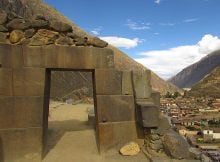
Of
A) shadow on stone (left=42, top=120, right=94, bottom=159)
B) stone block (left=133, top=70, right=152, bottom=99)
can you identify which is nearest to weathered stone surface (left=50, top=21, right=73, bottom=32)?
stone block (left=133, top=70, right=152, bottom=99)

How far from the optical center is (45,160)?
24.1ft

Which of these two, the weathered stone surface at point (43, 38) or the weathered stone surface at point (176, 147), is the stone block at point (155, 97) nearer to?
the weathered stone surface at point (176, 147)

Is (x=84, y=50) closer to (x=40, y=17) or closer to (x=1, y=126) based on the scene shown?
(x=40, y=17)

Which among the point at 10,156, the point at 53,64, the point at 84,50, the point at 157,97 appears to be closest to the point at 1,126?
the point at 10,156

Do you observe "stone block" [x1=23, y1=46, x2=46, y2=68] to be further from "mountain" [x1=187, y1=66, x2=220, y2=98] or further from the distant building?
"mountain" [x1=187, y1=66, x2=220, y2=98]

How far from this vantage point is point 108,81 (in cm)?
778

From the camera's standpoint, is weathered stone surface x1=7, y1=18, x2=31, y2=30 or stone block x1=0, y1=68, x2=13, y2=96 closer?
stone block x1=0, y1=68, x2=13, y2=96

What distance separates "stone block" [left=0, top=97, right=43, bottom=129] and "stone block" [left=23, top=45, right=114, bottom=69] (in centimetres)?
79

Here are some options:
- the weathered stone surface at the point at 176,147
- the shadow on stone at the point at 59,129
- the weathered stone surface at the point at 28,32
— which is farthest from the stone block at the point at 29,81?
the weathered stone surface at the point at 176,147

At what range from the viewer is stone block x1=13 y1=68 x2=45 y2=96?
7.09 metres

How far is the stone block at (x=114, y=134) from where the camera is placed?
7755 mm

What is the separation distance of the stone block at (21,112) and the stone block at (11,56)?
0.72 metres

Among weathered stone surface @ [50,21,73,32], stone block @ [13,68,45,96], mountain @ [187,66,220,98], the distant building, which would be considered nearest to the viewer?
stone block @ [13,68,45,96]

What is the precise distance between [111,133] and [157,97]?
5.25 feet
